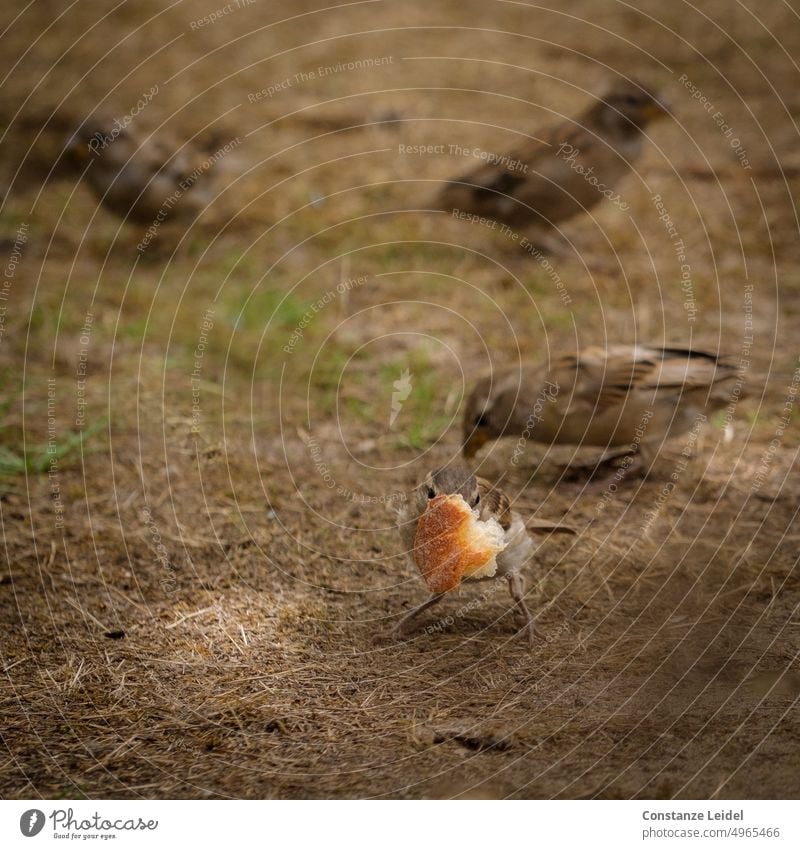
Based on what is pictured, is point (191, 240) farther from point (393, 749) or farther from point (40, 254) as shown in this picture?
point (393, 749)

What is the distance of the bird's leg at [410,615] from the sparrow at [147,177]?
4731mm

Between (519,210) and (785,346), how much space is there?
2167 millimetres

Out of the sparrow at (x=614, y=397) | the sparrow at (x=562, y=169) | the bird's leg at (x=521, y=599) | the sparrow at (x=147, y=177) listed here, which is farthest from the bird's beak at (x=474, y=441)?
→ the sparrow at (x=147, y=177)

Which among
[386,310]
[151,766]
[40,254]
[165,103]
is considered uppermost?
[165,103]

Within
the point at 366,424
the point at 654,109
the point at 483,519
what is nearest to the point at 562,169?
the point at 654,109

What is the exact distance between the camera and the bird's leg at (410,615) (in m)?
3.02

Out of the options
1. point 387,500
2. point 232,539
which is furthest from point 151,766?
point 387,500

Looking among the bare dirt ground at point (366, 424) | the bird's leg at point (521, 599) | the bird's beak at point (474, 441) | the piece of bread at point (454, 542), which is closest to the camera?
the bare dirt ground at point (366, 424)

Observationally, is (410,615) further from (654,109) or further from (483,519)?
(654,109)

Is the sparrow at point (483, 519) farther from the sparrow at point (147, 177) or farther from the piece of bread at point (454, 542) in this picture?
the sparrow at point (147, 177)

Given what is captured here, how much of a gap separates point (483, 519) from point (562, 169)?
13.0 feet

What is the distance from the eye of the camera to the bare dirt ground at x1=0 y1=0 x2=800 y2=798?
2.64 metres

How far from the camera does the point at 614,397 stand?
4023mm

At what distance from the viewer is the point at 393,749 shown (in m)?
2.55
